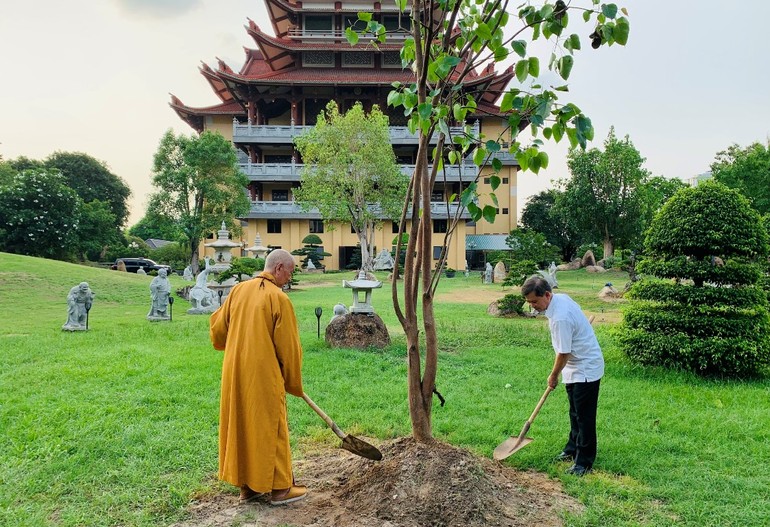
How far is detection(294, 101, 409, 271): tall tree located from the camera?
24.0 m

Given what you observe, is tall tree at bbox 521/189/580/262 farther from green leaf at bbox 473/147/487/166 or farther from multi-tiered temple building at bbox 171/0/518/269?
green leaf at bbox 473/147/487/166

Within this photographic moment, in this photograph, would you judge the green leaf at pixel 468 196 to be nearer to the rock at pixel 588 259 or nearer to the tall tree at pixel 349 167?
the tall tree at pixel 349 167

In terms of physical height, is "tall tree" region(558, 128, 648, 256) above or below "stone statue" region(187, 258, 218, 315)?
above

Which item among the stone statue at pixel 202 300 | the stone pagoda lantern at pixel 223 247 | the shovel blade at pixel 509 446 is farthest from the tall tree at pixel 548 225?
the shovel blade at pixel 509 446

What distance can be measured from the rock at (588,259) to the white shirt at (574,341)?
27978 mm

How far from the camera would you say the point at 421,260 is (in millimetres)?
3232

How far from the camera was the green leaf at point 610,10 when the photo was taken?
7.15ft

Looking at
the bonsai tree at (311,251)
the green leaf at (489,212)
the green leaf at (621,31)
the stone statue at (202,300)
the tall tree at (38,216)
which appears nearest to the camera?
the green leaf at (621,31)

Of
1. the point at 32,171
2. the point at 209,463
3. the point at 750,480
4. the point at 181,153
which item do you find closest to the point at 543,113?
the point at 750,480

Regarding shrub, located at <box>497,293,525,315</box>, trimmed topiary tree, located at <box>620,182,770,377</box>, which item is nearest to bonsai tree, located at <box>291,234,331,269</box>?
shrub, located at <box>497,293,525,315</box>

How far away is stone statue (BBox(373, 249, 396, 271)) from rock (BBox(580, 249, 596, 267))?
38.2 ft

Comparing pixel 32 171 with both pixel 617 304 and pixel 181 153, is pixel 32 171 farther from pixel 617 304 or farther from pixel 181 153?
pixel 617 304

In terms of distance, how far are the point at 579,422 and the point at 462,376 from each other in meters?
2.65

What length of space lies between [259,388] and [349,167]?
21.8 m
